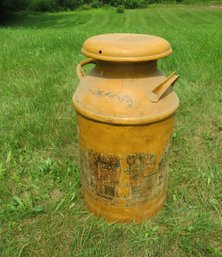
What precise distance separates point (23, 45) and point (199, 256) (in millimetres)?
6475

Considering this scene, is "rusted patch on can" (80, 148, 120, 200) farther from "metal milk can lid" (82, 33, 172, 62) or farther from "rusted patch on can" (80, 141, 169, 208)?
"metal milk can lid" (82, 33, 172, 62)

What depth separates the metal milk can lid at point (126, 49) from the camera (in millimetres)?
1917

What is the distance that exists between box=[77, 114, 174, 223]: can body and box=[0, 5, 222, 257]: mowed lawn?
0.15 meters

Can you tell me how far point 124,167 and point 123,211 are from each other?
0.47 meters

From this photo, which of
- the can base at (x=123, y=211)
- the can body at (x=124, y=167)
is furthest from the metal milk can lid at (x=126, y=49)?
the can base at (x=123, y=211)

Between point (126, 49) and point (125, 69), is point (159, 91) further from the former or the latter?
point (126, 49)

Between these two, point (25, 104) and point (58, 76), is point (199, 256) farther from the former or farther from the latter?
point (58, 76)

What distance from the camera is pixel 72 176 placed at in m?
3.02

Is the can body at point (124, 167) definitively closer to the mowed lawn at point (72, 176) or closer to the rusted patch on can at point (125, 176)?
the rusted patch on can at point (125, 176)

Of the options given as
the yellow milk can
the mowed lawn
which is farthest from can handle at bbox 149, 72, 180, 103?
the mowed lawn

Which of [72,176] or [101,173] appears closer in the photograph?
[101,173]

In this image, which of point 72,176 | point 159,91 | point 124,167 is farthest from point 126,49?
point 72,176

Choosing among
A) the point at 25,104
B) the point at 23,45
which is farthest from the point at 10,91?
the point at 23,45

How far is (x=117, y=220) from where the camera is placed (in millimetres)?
2525
